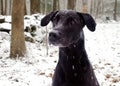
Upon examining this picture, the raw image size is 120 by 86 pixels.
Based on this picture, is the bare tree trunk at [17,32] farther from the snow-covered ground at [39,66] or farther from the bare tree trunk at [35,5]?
the bare tree trunk at [35,5]

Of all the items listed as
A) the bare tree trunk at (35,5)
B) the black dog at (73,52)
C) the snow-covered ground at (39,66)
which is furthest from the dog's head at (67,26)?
the bare tree trunk at (35,5)

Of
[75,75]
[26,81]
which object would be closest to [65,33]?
[75,75]

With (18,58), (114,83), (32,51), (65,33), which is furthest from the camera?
(32,51)

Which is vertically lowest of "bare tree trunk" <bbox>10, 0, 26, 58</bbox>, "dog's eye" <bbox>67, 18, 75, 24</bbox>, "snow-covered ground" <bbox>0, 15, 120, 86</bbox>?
"snow-covered ground" <bbox>0, 15, 120, 86</bbox>

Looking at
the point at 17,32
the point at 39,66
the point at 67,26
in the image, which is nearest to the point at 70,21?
the point at 67,26

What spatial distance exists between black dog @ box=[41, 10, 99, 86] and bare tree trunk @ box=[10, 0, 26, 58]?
672 cm

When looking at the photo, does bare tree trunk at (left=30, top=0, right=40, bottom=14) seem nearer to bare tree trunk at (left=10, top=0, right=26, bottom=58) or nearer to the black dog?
bare tree trunk at (left=10, top=0, right=26, bottom=58)

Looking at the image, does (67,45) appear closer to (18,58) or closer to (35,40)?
(18,58)

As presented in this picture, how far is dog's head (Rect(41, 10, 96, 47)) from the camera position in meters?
3.66

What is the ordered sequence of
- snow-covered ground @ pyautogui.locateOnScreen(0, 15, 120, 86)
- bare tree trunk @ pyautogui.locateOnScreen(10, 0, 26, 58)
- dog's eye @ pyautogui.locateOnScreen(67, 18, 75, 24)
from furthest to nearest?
bare tree trunk @ pyautogui.locateOnScreen(10, 0, 26, 58)
snow-covered ground @ pyautogui.locateOnScreen(0, 15, 120, 86)
dog's eye @ pyautogui.locateOnScreen(67, 18, 75, 24)

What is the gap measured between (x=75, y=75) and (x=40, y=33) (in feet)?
36.7

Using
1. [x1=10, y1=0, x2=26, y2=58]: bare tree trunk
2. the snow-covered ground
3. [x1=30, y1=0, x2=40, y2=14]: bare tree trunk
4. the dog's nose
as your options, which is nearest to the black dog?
the dog's nose

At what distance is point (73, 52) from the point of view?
4203 millimetres

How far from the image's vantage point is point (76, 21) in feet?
13.1
